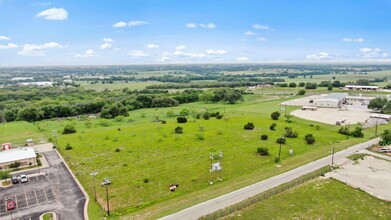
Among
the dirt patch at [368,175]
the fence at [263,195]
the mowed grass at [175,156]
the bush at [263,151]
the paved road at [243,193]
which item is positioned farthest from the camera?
the bush at [263,151]

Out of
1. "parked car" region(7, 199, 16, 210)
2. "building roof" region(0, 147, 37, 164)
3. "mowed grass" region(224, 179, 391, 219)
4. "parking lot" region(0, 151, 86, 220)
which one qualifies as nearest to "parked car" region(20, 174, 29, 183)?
"parking lot" region(0, 151, 86, 220)

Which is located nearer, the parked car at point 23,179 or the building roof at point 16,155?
the parked car at point 23,179

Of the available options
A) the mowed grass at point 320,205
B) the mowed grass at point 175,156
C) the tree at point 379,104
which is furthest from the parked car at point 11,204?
the tree at point 379,104

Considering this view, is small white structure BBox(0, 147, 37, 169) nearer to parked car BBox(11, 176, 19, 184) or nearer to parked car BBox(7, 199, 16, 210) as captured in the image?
parked car BBox(11, 176, 19, 184)

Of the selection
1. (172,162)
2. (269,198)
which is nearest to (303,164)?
(269,198)

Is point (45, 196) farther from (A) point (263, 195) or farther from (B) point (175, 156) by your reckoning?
(A) point (263, 195)

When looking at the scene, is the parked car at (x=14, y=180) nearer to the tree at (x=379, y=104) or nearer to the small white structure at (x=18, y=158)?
the small white structure at (x=18, y=158)

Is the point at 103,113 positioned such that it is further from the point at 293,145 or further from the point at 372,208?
the point at 372,208

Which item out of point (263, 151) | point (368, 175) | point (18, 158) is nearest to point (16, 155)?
point (18, 158)
